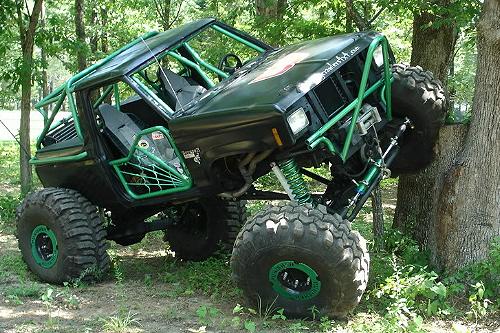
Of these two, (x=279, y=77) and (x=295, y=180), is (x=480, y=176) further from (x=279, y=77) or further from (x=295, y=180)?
(x=279, y=77)

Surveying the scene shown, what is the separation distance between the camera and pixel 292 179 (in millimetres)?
5301

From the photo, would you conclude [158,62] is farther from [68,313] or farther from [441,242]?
[441,242]

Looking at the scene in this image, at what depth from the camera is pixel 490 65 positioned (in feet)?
18.0

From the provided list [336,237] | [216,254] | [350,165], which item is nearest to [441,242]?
[350,165]

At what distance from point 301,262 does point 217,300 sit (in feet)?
4.20

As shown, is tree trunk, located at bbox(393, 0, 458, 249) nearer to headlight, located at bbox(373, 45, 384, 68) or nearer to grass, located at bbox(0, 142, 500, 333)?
grass, located at bbox(0, 142, 500, 333)

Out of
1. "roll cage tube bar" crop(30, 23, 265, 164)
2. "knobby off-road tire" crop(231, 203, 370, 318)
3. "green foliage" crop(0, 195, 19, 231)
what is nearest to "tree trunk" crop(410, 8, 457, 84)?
"roll cage tube bar" crop(30, 23, 265, 164)

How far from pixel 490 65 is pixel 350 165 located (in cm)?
141

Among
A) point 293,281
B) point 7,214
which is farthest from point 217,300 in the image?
point 7,214

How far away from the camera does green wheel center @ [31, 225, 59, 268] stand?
21.9 feet

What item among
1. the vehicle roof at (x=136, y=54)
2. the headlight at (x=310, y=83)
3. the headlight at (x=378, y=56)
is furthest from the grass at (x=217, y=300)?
the vehicle roof at (x=136, y=54)

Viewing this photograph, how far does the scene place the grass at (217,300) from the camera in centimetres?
491

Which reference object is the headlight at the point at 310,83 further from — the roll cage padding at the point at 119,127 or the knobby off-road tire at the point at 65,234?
the knobby off-road tire at the point at 65,234

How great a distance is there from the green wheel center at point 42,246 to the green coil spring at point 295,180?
106 inches
